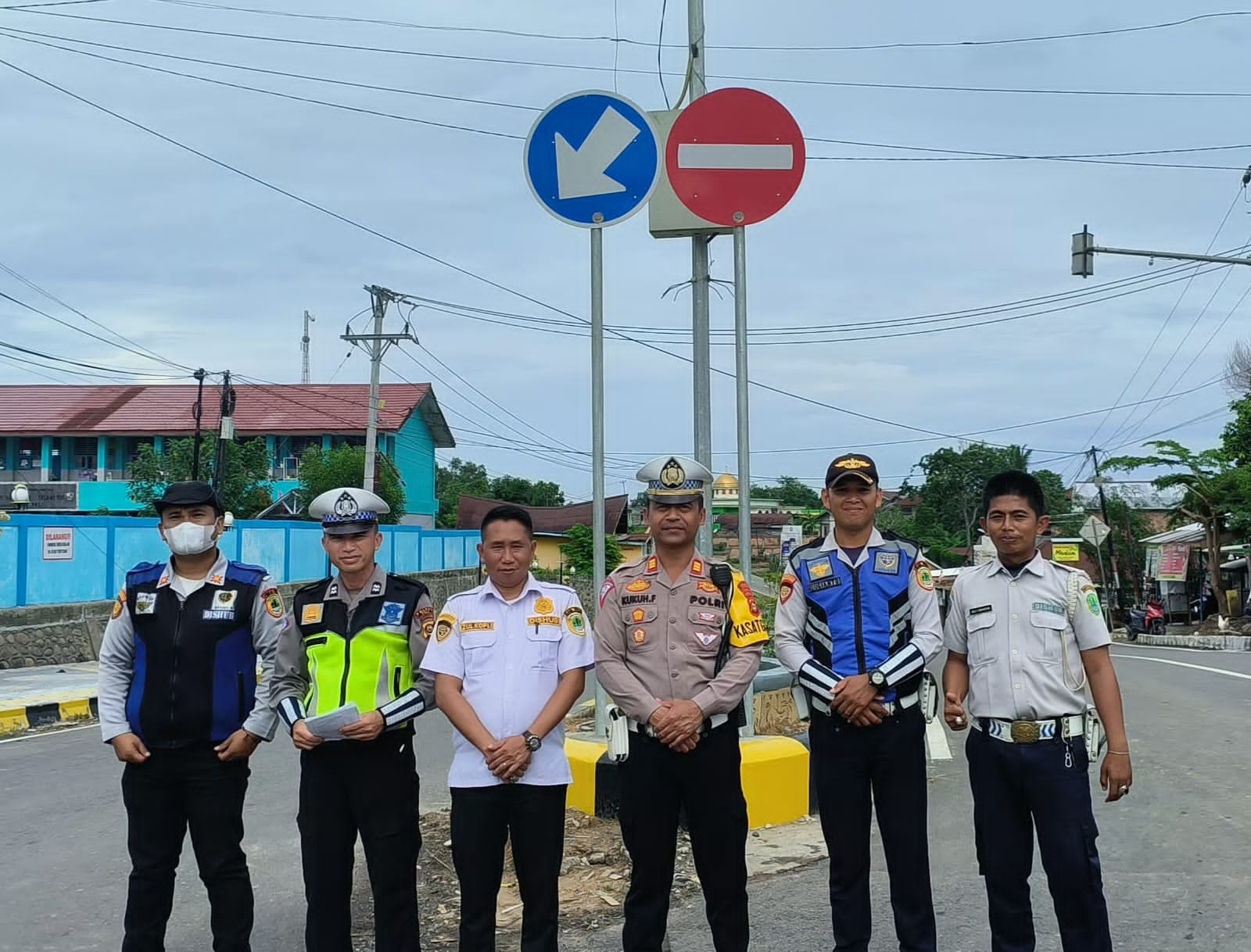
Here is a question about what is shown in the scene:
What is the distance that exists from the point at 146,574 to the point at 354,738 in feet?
3.35

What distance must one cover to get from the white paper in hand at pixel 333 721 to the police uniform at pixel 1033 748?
7.17 feet

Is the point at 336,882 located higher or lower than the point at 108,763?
higher

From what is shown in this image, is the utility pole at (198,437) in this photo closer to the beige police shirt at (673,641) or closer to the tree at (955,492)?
the beige police shirt at (673,641)

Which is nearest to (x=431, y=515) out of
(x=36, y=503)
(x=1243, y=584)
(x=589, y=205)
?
(x=36, y=503)

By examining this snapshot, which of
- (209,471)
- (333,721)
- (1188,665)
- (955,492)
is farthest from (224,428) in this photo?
(955,492)

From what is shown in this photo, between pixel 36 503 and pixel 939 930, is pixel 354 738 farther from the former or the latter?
pixel 36 503

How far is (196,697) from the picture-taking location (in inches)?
158

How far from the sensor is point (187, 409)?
45781mm

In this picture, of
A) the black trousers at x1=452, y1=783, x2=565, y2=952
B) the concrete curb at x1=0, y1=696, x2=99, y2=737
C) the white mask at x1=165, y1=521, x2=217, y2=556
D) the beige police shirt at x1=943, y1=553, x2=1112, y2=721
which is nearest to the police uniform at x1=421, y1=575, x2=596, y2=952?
the black trousers at x1=452, y1=783, x2=565, y2=952

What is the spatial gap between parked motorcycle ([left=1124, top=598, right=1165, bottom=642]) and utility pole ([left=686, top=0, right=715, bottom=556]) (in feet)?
94.1

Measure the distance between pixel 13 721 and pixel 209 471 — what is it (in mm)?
24137

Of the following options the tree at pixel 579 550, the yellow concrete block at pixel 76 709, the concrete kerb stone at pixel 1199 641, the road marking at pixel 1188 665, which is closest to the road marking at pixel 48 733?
the yellow concrete block at pixel 76 709

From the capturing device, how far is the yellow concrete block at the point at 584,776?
19.5ft

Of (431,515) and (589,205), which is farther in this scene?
(431,515)
